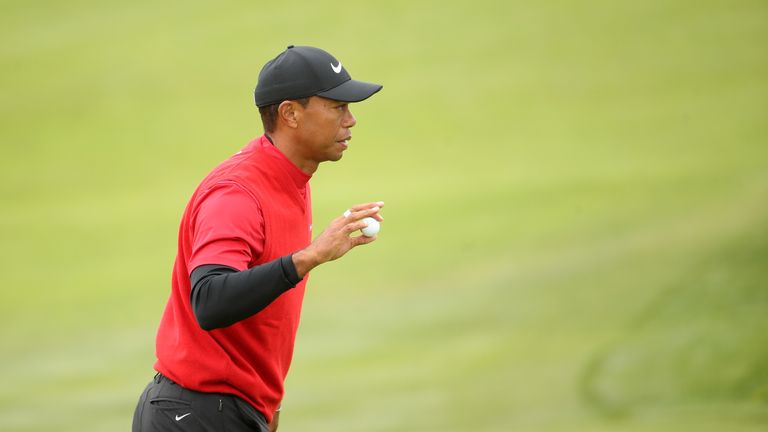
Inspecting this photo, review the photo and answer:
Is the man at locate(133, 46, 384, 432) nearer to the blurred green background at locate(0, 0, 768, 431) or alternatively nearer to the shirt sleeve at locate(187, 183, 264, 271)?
the shirt sleeve at locate(187, 183, 264, 271)

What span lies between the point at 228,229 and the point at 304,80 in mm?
600

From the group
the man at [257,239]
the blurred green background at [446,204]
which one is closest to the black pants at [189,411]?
the man at [257,239]

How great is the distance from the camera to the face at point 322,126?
133 inches

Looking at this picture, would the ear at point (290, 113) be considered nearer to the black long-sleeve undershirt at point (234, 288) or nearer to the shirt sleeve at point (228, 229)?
the shirt sleeve at point (228, 229)

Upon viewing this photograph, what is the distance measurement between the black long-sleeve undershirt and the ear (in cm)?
60

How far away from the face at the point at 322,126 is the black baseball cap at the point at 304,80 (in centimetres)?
3

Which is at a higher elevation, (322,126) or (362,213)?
(322,126)

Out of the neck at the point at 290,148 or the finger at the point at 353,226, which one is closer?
the finger at the point at 353,226

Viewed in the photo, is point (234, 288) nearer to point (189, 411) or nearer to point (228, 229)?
point (228, 229)

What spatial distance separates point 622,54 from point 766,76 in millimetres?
1395

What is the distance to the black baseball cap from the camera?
336cm

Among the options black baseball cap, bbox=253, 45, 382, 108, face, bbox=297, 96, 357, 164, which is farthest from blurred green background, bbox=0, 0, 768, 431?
black baseball cap, bbox=253, 45, 382, 108

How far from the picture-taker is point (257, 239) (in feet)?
10.2

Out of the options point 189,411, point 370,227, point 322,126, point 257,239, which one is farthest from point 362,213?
point 189,411
